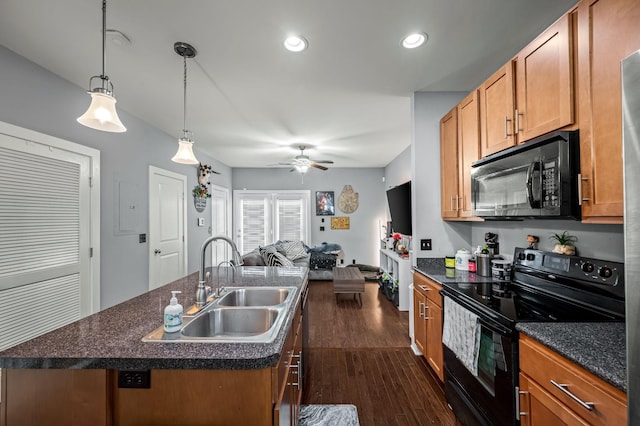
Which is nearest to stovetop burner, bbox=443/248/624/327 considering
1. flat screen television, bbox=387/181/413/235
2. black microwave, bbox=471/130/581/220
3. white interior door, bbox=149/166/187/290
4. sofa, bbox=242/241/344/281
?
black microwave, bbox=471/130/581/220

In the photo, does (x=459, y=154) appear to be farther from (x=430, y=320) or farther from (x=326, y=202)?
(x=326, y=202)

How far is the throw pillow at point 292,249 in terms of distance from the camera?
5.48 m

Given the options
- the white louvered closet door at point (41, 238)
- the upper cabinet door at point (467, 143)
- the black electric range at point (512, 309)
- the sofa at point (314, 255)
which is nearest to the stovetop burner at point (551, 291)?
the black electric range at point (512, 309)

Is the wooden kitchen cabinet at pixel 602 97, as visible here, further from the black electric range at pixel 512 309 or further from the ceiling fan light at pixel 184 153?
the ceiling fan light at pixel 184 153

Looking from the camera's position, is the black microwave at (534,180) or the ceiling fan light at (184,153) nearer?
the black microwave at (534,180)

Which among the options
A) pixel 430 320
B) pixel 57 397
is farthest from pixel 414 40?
pixel 57 397

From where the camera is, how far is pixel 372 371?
240cm

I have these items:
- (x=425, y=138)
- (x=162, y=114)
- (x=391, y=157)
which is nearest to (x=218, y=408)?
(x=425, y=138)

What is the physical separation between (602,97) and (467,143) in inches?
42.5

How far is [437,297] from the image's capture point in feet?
6.82

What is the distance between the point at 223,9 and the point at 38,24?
4.05 feet

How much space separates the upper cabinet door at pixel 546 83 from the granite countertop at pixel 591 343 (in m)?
0.94

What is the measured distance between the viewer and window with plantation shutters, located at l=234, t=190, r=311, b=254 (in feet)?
21.4

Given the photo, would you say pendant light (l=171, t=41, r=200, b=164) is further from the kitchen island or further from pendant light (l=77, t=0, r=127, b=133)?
the kitchen island
